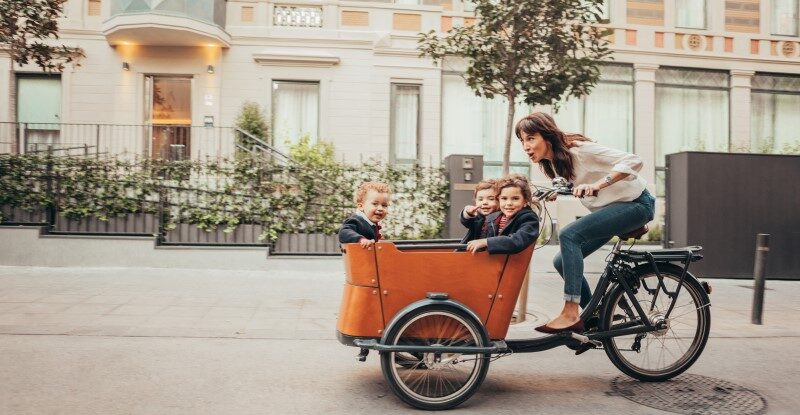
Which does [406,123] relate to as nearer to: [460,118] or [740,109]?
[460,118]

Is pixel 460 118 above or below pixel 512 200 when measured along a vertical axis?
above

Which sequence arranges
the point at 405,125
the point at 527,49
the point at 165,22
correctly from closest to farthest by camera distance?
the point at 527,49 → the point at 165,22 → the point at 405,125

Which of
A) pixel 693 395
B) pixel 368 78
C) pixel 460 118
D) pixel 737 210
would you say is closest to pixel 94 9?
pixel 368 78

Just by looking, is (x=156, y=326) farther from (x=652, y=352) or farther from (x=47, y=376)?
(x=652, y=352)

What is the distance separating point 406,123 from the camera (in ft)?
52.2

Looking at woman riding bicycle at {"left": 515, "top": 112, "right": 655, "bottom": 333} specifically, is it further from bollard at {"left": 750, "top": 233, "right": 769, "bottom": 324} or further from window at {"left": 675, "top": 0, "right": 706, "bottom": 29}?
window at {"left": 675, "top": 0, "right": 706, "bottom": 29}

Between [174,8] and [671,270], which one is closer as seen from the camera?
[671,270]

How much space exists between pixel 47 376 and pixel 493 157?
44.7 feet

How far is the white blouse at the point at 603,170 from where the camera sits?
410 centimetres

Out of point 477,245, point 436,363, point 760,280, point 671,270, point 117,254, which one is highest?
point 477,245

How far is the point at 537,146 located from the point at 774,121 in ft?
57.9

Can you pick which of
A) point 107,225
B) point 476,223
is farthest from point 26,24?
point 476,223

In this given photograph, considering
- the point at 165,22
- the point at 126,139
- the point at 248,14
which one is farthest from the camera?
the point at 248,14

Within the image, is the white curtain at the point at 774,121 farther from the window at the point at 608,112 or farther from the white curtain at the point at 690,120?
the window at the point at 608,112
